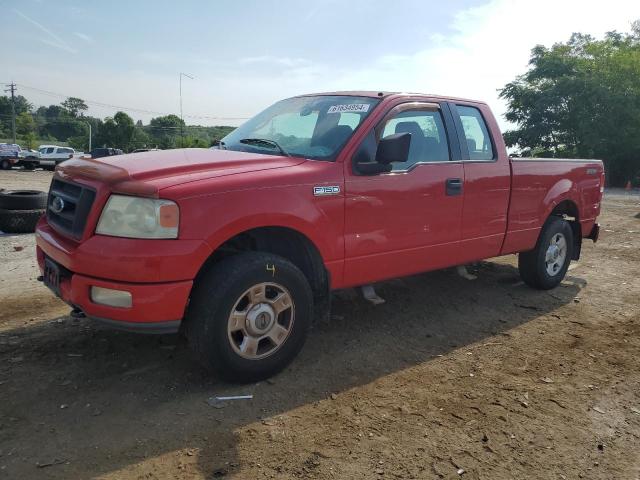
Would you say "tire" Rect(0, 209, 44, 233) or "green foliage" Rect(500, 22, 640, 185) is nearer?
"tire" Rect(0, 209, 44, 233)

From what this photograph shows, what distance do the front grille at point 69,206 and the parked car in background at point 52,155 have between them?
31.8 m

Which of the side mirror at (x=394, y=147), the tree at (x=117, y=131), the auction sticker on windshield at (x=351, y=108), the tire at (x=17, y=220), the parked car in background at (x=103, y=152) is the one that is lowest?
the tire at (x=17, y=220)

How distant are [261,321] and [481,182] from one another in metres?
2.51

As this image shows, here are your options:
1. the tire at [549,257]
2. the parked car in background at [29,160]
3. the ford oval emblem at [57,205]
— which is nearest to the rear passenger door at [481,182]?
the tire at [549,257]

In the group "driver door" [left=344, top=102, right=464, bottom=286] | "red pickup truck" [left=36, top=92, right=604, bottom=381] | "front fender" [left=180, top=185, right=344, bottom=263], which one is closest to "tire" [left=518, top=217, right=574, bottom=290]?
"red pickup truck" [left=36, top=92, right=604, bottom=381]

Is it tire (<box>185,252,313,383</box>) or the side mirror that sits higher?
the side mirror

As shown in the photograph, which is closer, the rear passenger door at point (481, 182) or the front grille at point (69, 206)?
the front grille at point (69, 206)

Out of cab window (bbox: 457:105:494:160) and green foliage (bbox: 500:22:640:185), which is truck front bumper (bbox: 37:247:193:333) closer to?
cab window (bbox: 457:105:494:160)

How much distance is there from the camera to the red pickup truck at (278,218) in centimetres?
296

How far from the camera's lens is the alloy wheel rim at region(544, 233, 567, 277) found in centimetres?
576

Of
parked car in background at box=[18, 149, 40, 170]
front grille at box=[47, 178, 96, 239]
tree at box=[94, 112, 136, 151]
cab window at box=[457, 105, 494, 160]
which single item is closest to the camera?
front grille at box=[47, 178, 96, 239]

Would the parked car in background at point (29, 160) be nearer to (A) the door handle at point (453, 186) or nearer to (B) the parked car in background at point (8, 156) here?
(B) the parked car in background at point (8, 156)

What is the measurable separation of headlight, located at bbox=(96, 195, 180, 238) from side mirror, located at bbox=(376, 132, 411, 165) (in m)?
1.55

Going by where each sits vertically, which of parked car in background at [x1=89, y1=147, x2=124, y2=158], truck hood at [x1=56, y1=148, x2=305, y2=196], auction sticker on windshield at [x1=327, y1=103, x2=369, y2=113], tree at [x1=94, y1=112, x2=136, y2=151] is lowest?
truck hood at [x1=56, y1=148, x2=305, y2=196]
